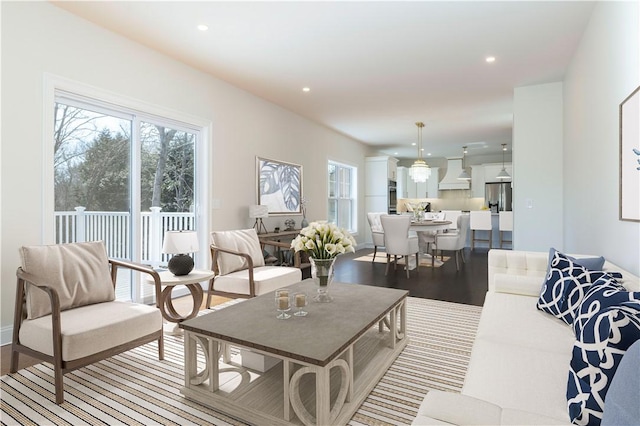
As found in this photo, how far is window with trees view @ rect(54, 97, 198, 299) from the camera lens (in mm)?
3301

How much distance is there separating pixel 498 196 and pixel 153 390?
1037 cm

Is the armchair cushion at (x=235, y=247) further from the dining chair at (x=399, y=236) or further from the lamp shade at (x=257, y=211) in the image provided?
the dining chair at (x=399, y=236)

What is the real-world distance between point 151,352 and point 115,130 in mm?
2299

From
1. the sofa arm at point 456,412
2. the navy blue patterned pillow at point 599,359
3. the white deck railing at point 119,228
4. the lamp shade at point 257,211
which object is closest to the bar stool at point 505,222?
the lamp shade at point 257,211

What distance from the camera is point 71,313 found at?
2.33 metres

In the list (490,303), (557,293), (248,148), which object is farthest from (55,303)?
(248,148)

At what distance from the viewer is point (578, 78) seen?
3684mm

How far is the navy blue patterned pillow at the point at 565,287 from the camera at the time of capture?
6.73 ft

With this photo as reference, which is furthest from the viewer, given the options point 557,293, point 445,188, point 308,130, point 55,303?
point 445,188

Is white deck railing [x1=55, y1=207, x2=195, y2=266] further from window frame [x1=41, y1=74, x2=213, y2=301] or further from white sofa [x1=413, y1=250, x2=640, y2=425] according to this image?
white sofa [x1=413, y1=250, x2=640, y2=425]

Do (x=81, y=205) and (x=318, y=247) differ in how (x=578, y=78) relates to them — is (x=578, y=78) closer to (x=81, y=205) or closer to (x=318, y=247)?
(x=318, y=247)

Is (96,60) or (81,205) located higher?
(96,60)

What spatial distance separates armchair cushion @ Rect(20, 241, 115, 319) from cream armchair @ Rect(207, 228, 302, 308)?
1107 millimetres

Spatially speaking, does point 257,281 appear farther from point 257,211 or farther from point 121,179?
point 121,179
